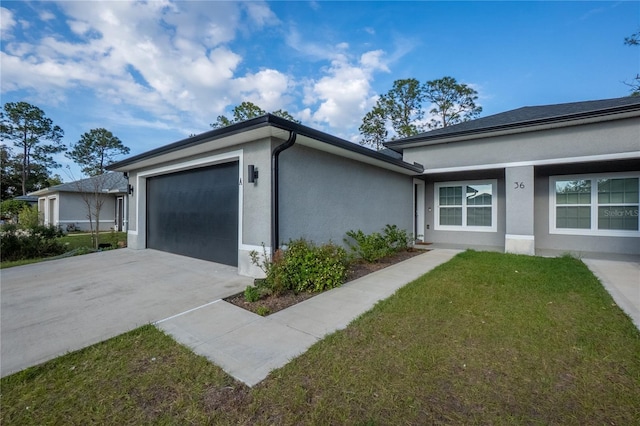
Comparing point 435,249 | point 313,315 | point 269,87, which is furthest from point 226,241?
point 269,87

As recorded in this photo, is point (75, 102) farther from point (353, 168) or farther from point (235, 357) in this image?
point (235, 357)

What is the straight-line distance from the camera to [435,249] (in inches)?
368

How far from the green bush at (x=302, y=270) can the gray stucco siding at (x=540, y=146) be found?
21.6ft

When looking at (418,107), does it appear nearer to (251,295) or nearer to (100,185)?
(251,295)

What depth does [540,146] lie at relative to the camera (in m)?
7.98

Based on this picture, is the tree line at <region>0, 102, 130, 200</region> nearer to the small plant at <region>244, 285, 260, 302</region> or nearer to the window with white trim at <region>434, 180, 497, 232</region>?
the small plant at <region>244, 285, 260, 302</region>

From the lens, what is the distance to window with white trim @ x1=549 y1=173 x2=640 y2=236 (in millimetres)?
8055

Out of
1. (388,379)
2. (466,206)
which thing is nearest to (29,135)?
(466,206)

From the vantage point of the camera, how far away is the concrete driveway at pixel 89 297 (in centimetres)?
318

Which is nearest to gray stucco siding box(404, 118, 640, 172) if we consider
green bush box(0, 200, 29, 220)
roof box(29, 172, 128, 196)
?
roof box(29, 172, 128, 196)

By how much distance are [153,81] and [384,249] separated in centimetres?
975

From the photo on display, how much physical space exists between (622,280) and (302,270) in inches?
251

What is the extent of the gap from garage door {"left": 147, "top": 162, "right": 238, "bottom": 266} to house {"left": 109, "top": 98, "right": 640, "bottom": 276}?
0.05 metres

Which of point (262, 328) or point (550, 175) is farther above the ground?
point (550, 175)
